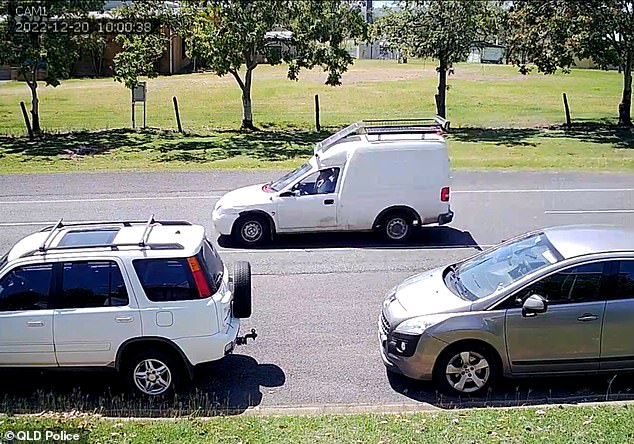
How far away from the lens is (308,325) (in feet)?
35.7

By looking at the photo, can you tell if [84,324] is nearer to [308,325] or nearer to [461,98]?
[308,325]

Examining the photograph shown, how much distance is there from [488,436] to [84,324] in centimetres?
420

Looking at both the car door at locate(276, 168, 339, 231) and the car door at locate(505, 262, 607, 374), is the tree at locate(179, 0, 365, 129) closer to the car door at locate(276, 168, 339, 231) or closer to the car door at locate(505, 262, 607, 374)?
the car door at locate(276, 168, 339, 231)

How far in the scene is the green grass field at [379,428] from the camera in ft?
22.0

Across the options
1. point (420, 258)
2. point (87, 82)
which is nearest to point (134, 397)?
point (420, 258)

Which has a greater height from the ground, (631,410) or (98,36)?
(98,36)

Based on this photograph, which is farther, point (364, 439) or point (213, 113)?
point (213, 113)

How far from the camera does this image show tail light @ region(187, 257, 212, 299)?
8.31 m

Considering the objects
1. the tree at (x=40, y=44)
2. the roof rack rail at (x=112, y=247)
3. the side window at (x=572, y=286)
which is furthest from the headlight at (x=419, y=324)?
the tree at (x=40, y=44)

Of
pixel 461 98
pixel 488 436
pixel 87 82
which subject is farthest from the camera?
pixel 87 82

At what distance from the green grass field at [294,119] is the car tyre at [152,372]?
1582 cm

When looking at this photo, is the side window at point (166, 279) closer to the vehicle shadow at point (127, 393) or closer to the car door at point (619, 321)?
the vehicle shadow at point (127, 393)

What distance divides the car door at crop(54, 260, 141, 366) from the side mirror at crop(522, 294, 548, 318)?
394 cm

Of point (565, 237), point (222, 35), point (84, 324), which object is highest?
point (222, 35)
